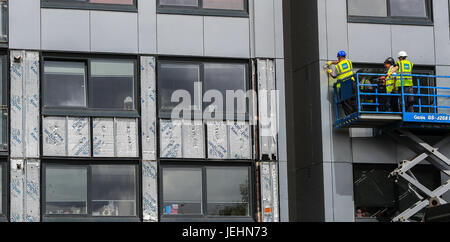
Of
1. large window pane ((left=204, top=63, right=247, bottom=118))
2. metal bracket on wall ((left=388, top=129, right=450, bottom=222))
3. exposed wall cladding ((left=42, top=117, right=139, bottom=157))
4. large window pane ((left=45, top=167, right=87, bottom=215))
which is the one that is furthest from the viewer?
large window pane ((left=204, top=63, right=247, bottom=118))

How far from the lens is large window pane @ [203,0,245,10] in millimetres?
28500

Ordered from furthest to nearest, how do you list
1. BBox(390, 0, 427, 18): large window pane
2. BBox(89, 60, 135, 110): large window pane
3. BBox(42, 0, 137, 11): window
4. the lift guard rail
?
1. BBox(390, 0, 427, 18): large window pane
2. BBox(42, 0, 137, 11): window
3. BBox(89, 60, 135, 110): large window pane
4. the lift guard rail

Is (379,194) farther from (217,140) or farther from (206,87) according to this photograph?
(206,87)

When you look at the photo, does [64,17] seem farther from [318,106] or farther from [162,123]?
[318,106]

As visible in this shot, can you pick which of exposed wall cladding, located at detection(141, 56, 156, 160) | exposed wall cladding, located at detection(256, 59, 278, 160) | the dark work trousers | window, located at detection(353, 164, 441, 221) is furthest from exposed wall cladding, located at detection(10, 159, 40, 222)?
the dark work trousers

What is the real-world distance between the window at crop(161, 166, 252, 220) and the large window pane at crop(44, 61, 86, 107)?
118 inches

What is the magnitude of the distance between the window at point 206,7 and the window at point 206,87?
4.59 feet

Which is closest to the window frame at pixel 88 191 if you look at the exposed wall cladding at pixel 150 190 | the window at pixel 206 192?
the exposed wall cladding at pixel 150 190

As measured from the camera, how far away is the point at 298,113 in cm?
2944

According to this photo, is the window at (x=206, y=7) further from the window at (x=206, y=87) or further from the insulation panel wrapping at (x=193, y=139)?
the insulation panel wrapping at (x=193, y=139)

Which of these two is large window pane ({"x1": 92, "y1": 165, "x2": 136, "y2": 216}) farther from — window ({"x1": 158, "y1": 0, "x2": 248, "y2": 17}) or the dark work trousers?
the dark work trousers

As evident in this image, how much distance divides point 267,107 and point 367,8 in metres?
4.05
